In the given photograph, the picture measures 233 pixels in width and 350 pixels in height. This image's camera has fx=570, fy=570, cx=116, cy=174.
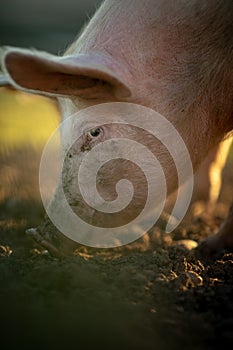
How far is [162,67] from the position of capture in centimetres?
329

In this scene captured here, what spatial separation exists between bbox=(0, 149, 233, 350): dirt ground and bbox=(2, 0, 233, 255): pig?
16.8 inches

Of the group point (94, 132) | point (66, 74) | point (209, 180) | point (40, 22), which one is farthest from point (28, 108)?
point (66, 74)

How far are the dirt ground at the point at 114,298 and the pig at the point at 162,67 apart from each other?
427mm

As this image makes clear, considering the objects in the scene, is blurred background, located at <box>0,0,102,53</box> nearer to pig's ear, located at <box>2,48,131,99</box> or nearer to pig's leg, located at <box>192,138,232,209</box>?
pig's leg, located at <box>192,138,232,209</box>

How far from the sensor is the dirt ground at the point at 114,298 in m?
2.20

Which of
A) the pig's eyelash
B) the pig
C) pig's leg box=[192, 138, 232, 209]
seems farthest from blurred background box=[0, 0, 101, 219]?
the pig

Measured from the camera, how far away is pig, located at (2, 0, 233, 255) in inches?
125

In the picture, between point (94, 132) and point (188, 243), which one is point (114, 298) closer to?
point (94, 132)

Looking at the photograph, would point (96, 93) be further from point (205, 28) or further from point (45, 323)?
point (45, 323)

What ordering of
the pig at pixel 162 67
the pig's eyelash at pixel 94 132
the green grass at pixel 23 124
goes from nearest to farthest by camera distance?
the pig at pixel 162 67
the pig's eyelash at pixel 94 132
the green grass at pixel 23 124

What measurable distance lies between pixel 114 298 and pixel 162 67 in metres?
1.39

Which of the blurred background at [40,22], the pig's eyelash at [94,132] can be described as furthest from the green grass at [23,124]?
the pig's eyelash at [94,132]

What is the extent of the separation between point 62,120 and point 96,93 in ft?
1.63

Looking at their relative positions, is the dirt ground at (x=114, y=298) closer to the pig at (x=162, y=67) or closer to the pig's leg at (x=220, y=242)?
the pig's leg at (x=220, y=242)
